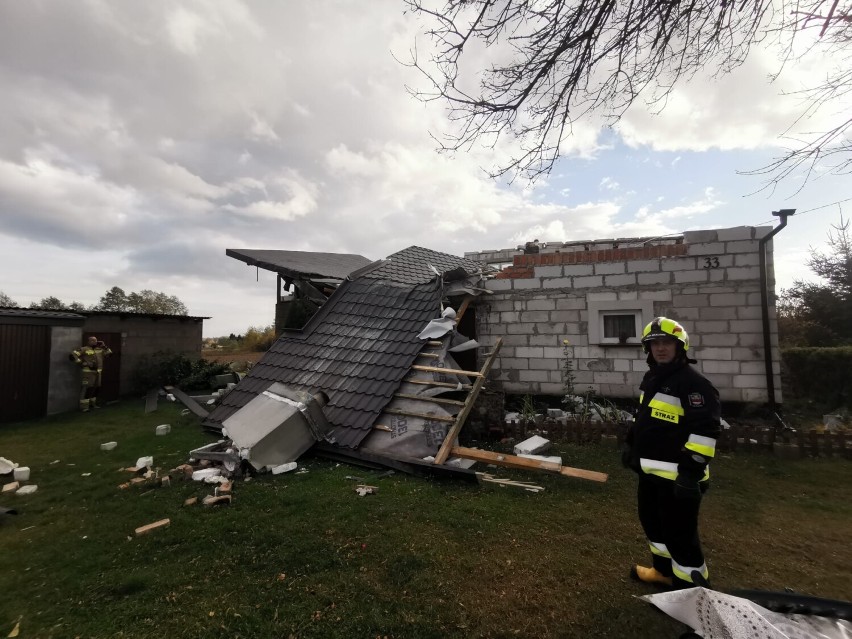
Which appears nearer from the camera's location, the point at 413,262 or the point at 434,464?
A: the point at 434,464

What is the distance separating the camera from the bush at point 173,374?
11180 mm

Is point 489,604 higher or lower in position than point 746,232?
lower

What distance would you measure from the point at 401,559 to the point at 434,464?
5.75 ft

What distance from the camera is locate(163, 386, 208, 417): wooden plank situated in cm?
868

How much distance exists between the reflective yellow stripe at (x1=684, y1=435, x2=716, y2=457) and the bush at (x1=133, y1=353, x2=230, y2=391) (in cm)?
1192

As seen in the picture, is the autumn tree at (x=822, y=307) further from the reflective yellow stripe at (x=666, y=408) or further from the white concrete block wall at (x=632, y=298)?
the reflective yellow stripe at (x=666, y=408)

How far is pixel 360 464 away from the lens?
5.15 metres

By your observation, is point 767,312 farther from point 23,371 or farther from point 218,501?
point 23,371

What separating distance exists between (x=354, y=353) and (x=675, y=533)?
5317 mm

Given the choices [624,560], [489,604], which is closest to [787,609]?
[624,560]

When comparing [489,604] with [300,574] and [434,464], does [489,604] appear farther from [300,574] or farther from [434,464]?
[434,464]

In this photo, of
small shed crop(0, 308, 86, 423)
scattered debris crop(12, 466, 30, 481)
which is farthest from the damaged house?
small shed crop(0, 308, 86, 423)

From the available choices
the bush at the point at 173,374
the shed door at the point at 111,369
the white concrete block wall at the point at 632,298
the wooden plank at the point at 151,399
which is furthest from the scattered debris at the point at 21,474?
the white concrete block wall at the point at 632,298

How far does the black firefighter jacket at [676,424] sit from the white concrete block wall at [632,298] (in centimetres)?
507
